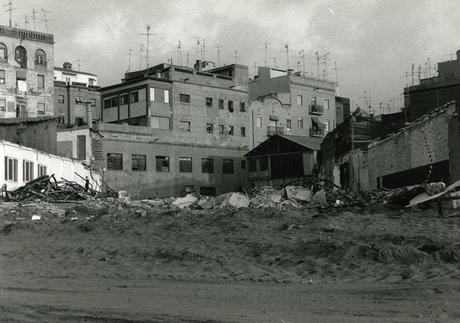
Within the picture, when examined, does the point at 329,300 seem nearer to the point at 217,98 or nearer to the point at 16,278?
the point at 16,278

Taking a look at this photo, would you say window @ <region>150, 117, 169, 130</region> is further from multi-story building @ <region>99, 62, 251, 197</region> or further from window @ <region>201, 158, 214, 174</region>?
window @ <region>201, 158, 214, 174</region>

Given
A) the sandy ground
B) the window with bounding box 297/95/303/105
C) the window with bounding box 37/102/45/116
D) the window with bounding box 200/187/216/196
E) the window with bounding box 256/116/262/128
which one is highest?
the window with bounding box 297/95/303/105

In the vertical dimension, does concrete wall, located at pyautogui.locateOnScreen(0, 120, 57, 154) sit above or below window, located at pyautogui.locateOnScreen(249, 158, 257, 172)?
above

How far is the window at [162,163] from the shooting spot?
68381mm

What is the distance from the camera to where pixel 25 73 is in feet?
244

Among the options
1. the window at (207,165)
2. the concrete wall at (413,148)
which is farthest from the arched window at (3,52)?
the concrete wall at (413,148)

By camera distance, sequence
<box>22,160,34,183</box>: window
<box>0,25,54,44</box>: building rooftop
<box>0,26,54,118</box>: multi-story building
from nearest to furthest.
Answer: <box>22,160,34,183</box>: window, <box>0,25,54,44</box>: building rooftop, <box>0,26,54,118</box>: multi-story building

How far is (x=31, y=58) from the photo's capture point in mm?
74938

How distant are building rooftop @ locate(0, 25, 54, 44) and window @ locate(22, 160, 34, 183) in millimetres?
34177

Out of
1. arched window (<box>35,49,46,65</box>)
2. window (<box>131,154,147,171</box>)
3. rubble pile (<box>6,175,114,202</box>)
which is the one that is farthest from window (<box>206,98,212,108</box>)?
rubble pile (<box>6,175,114,202</box>)

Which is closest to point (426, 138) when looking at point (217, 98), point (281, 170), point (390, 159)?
point (390, 159)

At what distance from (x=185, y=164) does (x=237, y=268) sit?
5740cm

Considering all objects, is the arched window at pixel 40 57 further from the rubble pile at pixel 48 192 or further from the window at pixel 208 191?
the rubble pile at pixel 48 192

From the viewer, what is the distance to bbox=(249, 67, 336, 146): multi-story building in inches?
3275
